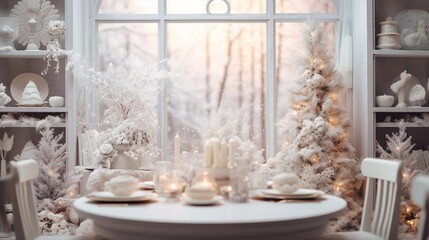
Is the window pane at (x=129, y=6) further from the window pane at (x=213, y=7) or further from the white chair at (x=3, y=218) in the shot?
the white chair at (x=3, y=218)

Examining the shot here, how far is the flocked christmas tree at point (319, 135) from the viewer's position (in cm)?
443

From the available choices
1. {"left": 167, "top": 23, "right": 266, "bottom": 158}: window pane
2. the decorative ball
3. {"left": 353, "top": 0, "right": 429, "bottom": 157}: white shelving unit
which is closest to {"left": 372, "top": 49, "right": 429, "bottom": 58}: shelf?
{"left": 353, "top": 0, "right": 429, "bottom": 157}: white shelving unit

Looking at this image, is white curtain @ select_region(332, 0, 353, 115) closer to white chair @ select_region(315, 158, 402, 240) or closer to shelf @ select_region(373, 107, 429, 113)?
shelf @ select_region(373, 107, 429, 113)

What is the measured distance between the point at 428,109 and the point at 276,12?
1.52 m

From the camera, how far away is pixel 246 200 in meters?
2.59

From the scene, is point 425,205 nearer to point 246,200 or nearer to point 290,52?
point 246,200

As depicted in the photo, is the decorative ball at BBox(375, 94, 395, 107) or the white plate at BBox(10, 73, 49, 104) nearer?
the decorative ball at BBox(375, 94, 395, 107)

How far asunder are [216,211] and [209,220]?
0.22 metres

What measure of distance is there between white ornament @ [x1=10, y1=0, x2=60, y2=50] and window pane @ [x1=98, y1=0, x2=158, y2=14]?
55 cm

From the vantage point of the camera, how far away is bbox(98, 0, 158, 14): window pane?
508cm

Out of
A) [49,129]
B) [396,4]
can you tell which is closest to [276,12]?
[396,4]

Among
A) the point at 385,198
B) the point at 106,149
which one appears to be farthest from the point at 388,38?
the point at 106,149

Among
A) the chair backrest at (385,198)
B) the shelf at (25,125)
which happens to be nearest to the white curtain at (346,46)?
the chair backrest at (385,198)

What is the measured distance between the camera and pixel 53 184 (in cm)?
435
